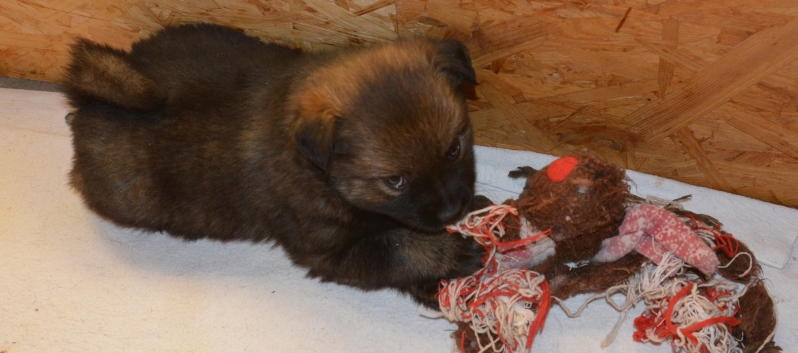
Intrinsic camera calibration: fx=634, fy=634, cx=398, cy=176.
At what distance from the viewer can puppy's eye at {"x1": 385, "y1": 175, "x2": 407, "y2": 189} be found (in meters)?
2.09

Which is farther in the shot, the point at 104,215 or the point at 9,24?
the point at 9,24

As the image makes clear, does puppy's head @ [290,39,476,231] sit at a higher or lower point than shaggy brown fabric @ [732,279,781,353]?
higher

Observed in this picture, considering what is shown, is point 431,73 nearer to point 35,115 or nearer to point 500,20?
point 500,20

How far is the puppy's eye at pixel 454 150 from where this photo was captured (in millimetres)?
2101

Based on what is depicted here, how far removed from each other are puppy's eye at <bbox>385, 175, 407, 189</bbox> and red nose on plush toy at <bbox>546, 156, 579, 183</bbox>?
0.52 metres

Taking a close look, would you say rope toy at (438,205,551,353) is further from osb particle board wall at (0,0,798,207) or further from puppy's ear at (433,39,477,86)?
osb particle board wall at (0,0,798,207)

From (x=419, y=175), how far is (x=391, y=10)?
825 mm

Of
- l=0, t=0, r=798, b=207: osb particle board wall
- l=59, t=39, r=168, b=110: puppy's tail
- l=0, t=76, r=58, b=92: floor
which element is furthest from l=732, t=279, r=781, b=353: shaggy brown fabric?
l=0, t=76, r=58, b=92: floor

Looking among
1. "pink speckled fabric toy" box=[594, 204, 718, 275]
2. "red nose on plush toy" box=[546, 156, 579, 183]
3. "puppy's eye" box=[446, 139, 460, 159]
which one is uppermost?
"puppy's eye" box=[446, 139, 460, 159]

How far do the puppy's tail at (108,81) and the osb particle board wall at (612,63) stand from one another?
1.52ft

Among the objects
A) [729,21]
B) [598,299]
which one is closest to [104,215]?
[598,299]

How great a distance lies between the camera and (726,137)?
254cm

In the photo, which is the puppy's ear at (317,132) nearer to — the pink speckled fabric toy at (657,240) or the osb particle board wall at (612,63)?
the osb particle board wall at (612,63)

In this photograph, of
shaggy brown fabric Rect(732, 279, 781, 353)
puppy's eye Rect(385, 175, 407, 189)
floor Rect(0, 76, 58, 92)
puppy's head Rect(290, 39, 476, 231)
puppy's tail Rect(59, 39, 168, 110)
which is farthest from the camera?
floor Rect(0, 76, 58, 92)
